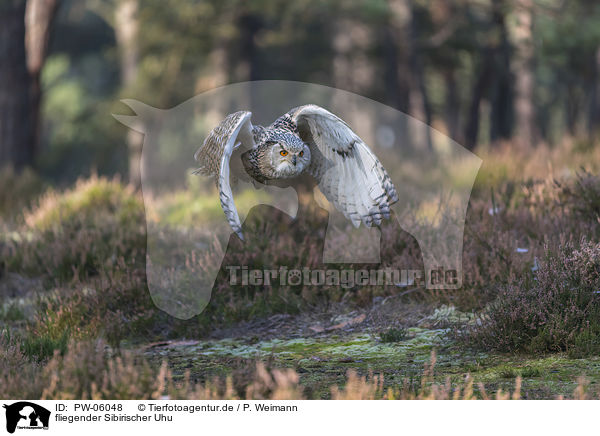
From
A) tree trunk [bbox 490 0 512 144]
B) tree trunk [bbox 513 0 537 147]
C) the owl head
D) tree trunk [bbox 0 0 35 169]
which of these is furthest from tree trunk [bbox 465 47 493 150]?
the owl head

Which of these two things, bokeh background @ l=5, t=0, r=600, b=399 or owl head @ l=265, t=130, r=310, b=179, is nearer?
bokeh background @ l=5, t=0, r=600, b=399

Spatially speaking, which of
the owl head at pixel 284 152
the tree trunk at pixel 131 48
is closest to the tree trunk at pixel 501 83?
the tree trunk at pixel 131 48

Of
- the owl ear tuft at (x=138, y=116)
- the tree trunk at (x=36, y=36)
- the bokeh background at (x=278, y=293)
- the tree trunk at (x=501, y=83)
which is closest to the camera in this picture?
the bokeh background at (x=278, y=293)

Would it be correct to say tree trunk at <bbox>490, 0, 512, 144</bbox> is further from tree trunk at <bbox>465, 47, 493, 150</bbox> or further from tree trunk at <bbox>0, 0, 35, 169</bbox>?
tree trunk at <bbox>0, 0, 35, 169</bbox>

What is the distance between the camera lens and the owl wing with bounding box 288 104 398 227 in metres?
4.68

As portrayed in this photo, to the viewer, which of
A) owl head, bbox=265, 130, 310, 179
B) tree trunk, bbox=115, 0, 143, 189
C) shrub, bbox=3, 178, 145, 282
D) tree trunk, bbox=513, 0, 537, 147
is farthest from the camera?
tree trunk, bbox=115, 0, 143, 189

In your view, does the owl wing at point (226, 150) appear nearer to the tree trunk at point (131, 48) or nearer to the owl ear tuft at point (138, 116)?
the owl ear tuft at point (138, 116)

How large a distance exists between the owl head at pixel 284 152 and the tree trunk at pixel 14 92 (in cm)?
838

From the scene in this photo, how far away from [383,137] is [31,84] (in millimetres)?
9909

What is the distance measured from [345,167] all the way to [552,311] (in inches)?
68.4
